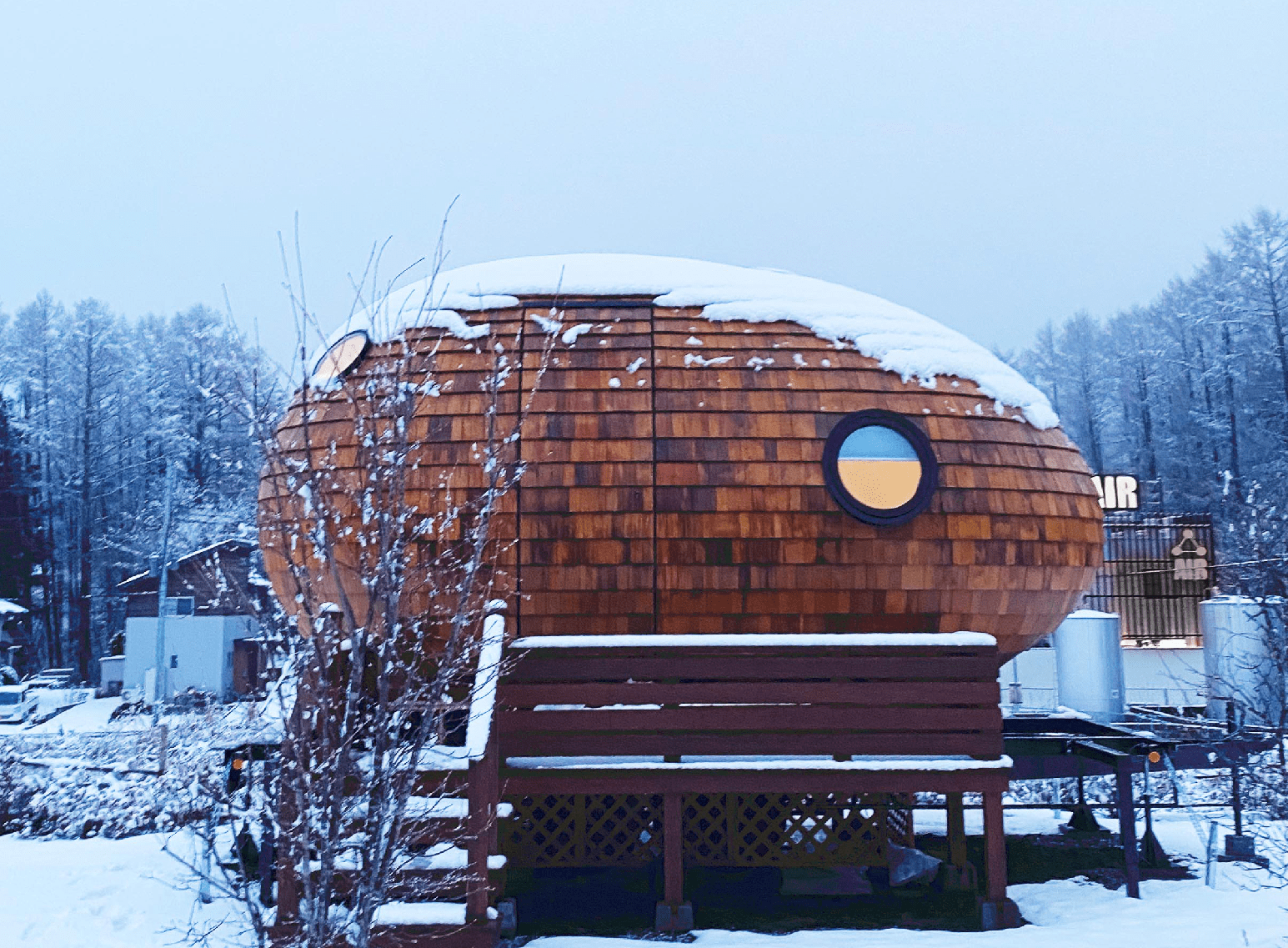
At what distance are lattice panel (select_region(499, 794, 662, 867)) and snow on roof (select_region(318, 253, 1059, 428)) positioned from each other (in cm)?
384

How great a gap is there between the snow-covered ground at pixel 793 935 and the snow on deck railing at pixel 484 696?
1879mm

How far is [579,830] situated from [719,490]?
9.63ft

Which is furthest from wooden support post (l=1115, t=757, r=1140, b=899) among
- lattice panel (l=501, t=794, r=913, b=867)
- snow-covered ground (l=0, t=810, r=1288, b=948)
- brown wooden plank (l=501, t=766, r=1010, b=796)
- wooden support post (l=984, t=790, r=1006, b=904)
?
lattice panel (l=501, t=794, r=913, b=867)

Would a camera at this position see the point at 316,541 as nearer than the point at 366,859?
No

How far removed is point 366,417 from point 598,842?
6.51 meters

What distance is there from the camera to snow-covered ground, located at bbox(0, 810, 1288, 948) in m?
7.47

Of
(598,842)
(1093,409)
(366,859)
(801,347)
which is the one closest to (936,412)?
(801,347)

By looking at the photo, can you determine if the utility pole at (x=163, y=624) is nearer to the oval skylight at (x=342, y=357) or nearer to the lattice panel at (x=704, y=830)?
the oval skylight at (x=342, y=357)

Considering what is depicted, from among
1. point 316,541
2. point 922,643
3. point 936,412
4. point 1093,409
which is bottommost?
point 922,643

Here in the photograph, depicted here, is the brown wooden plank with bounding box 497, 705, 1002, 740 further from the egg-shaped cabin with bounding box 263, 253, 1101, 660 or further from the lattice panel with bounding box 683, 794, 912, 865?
the lattice panel with bounding box 683, 794, 912, 865

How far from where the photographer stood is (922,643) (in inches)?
320

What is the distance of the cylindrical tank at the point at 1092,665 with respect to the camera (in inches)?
544

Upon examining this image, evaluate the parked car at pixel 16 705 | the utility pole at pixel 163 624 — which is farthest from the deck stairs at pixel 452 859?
the parked car at pixel 16 705

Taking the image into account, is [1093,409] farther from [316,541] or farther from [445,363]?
[316,541]
